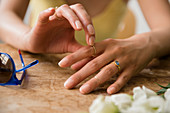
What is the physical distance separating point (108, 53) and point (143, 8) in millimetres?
567

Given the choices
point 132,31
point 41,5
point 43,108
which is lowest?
point 132,31

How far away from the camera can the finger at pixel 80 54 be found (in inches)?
23.8

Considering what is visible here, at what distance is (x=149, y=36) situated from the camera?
811 millimetres

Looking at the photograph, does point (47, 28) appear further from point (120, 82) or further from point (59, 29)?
point (120, 82)

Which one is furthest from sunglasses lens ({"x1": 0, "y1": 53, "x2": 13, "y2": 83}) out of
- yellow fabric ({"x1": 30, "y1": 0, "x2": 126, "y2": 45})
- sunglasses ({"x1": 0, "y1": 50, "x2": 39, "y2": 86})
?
yellow fabric ({"x1": 30, "y1": 0, "x2": 126, "y2": 45})

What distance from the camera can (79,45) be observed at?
0.73m

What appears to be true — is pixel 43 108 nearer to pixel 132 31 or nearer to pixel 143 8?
pixel 143 8

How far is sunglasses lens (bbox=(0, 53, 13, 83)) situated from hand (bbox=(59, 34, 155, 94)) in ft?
0.51

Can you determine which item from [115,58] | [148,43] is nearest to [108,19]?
[148,43]

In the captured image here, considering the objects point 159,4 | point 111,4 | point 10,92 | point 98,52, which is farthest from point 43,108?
point 111,4

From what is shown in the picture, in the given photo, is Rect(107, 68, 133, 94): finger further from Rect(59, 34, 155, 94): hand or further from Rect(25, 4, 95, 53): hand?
Rect(25, 4, 95, 53): hand

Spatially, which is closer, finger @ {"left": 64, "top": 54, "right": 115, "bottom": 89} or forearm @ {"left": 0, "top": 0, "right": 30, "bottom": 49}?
finger @ {"left": 64, "top": 54, "right": 115, "bottom": 89}

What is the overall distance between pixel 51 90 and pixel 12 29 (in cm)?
47

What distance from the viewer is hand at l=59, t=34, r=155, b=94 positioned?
58 cm
